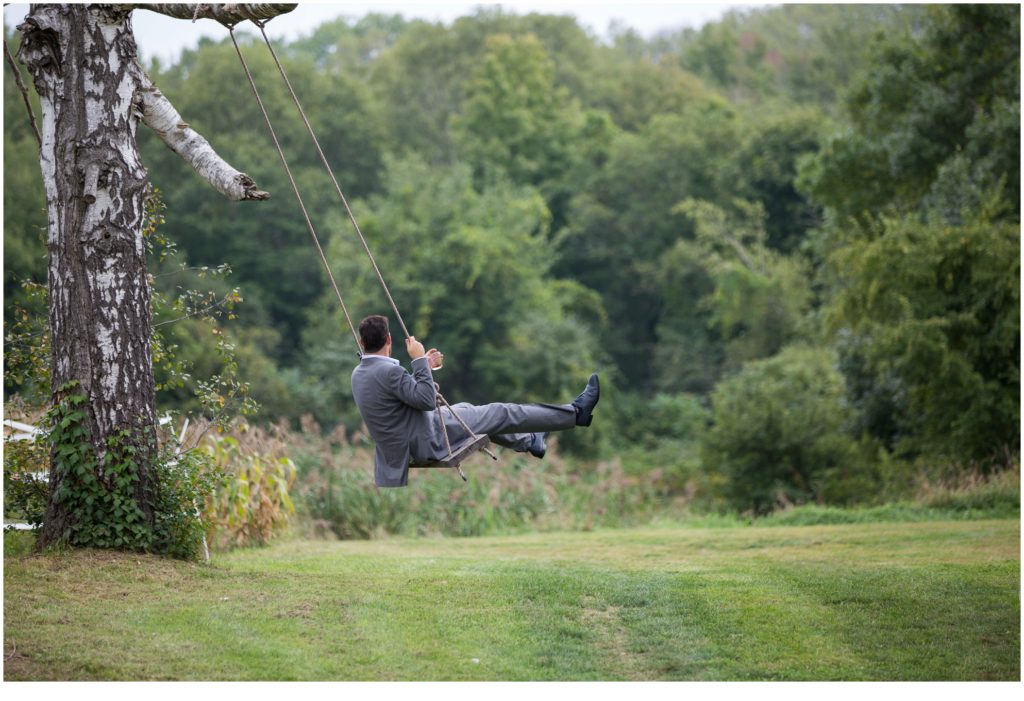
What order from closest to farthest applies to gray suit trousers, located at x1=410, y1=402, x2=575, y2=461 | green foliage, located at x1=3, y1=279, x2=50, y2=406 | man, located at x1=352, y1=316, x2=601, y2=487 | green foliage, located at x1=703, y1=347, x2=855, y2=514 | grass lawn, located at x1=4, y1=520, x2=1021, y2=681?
grass lawn, located at x1=4, y1=520, x2=1021, y2=681 → man, located at x1=352, y1=316, x2=601, y2=487 → gray suit trousers, located at x1=410, y1=402, x2=575, y2=461 → green foliage, located at x1=3, y1=279, x2=50, y2=406 → green foliage, located at x1=703, y1=347, x2=855, y2=514

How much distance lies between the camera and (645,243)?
3891 centimetres

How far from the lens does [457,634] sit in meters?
6.19

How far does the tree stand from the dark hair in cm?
114

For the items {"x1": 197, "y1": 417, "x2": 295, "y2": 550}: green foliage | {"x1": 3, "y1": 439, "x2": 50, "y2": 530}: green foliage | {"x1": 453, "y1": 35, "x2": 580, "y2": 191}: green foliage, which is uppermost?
{"x1": 453, "y1": 35, "x2": 580, "y2": 191}: green foliage

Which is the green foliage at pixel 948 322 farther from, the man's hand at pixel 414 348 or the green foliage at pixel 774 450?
the man's hand at pixel 414 348

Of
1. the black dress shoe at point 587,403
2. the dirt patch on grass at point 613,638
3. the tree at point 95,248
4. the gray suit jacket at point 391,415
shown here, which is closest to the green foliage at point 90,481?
the tree at point 95,248

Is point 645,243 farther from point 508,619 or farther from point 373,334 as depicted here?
point 508,619

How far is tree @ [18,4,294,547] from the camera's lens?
722 cm

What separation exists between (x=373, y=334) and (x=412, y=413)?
1.69 feet

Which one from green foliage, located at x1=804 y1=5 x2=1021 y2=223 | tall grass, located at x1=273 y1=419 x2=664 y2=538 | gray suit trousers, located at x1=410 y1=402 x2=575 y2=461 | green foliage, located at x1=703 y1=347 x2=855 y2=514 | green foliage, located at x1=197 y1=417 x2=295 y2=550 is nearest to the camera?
gray suit trousers, located at x1=410 y1=402 x2=575 y2=461

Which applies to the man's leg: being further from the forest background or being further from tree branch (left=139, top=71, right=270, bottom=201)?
the forest background

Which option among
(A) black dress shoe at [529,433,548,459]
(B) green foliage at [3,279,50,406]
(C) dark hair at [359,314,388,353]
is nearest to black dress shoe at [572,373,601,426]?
(A) black dress shoe at [529,433,548,459]

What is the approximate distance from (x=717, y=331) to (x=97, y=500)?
30531mm

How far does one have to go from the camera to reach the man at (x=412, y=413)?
690cm
